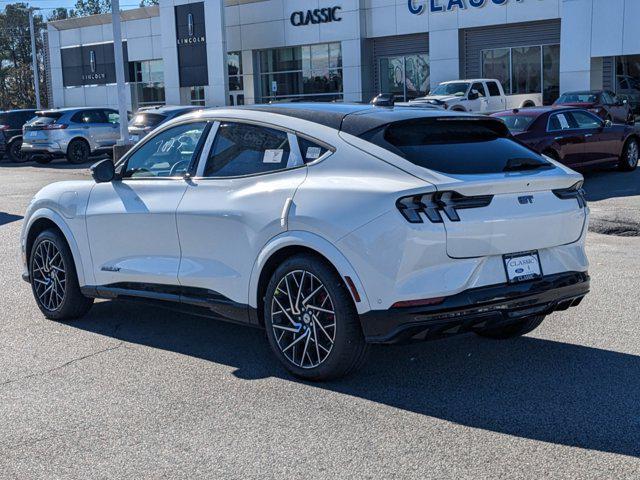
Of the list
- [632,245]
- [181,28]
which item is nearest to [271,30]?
[181,28]

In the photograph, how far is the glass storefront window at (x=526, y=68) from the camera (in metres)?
35.4

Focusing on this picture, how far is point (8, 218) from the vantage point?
48.7 ft

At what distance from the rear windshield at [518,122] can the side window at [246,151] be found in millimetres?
11451

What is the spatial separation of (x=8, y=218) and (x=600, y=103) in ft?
60.6

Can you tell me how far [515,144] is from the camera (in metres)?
→ 5.92

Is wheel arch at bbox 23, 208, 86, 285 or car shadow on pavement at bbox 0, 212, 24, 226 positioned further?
car shadow on pavement at bbox 0, 212, 24, 226

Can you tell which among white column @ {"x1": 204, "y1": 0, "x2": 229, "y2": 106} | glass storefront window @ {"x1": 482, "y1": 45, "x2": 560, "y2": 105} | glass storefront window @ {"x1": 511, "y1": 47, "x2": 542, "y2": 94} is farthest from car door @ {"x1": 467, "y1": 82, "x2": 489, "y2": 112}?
white column @ {"x1": 204, "y1": 0, "x2": 229, "y2": 106}

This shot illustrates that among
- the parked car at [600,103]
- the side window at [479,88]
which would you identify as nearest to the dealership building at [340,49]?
the parked car at [600,103]

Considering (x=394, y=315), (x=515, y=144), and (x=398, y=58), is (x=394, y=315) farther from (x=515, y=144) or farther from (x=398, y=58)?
(x=398, y=58)

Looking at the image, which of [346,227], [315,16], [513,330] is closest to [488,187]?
[346,227]

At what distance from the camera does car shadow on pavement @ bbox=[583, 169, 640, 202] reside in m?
15.3

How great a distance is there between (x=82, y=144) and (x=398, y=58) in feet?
57.6

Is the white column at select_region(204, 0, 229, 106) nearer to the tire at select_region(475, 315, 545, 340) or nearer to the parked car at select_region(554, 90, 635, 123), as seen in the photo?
the parked car at select_region(554, 90, 635, 123)

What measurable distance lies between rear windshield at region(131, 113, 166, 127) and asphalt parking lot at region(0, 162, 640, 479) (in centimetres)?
1682
